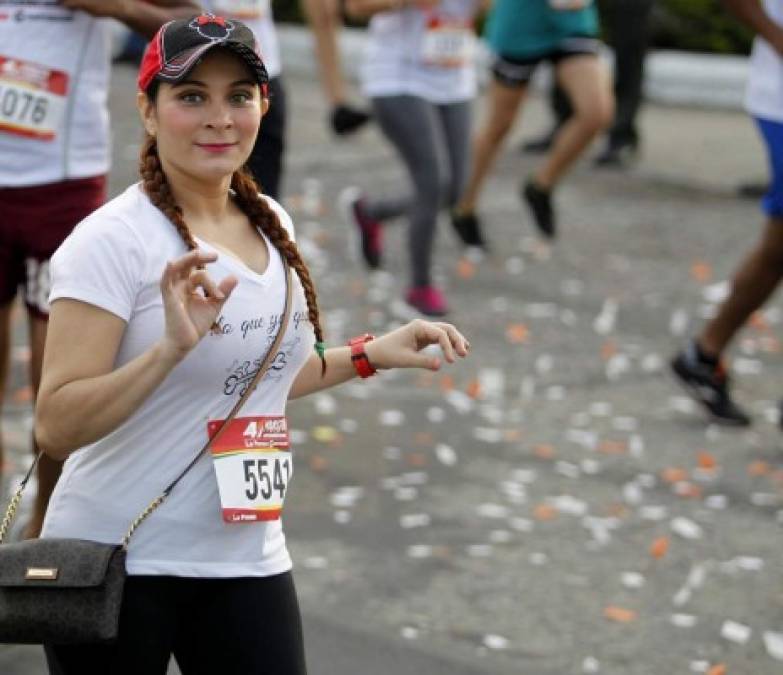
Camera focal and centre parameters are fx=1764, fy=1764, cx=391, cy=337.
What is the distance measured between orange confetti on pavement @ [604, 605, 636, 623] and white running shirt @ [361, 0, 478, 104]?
3107mm

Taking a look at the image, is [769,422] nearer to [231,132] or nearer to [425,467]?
[425,467]

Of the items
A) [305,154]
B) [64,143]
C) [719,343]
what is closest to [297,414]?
[719,343]

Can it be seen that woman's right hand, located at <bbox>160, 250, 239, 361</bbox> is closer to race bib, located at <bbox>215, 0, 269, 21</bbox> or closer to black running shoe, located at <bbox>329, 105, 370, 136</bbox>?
race bib, located at <bbox>215, 0, 269, 21</bbox>

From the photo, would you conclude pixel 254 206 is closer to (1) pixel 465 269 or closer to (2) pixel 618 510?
(2) pixel 618 510

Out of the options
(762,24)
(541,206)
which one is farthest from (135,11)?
(541,206)

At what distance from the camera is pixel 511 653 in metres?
4.48

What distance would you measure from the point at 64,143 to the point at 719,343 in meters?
2.68

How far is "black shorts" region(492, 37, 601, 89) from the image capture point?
8086 mm

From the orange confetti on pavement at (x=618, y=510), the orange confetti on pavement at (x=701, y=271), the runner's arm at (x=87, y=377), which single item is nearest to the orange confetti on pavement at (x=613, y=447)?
the orange confetti on pavement at (x=618, y=510)

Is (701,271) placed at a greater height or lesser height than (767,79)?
lesser

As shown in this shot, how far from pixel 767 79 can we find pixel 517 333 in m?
1.87

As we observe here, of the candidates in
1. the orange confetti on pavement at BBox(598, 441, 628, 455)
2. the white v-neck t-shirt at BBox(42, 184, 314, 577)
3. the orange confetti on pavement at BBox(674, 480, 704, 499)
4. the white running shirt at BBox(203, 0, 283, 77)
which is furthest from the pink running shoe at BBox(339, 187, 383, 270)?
the white v-neck t-shirt at BBox(42, 184, 314, 577)

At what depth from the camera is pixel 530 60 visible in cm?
818

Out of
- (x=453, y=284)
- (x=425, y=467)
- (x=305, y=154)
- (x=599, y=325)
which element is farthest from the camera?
(x=305, y=154)
